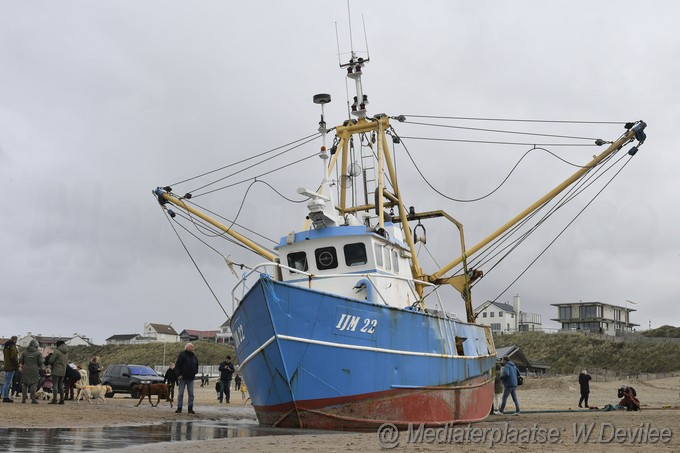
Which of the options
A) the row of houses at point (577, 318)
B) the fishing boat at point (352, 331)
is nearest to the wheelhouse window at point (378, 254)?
the fishing boat at point (352, 331)

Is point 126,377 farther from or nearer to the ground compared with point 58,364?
nearer to the ground

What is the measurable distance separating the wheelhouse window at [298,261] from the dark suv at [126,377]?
18.4 m

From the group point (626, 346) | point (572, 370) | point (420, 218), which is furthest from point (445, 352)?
point (626, 346)

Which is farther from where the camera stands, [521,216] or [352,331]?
[521,216]

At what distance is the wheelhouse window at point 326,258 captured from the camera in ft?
62.2

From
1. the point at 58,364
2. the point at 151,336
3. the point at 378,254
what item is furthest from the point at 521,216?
the point at 151,336

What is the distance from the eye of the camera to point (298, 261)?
19.4 meters

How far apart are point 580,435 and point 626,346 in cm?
7602

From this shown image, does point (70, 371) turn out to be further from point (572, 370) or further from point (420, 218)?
point (572, 370)

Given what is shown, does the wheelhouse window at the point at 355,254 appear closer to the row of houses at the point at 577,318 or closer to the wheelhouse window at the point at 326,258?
the wheelhouse window at the point at 326,258

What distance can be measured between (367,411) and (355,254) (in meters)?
4.46

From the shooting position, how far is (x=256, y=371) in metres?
16.1

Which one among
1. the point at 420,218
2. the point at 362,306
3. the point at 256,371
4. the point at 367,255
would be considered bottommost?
the point at 256,371

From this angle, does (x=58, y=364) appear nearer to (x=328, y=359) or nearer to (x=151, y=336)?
(x=328, y=359)
